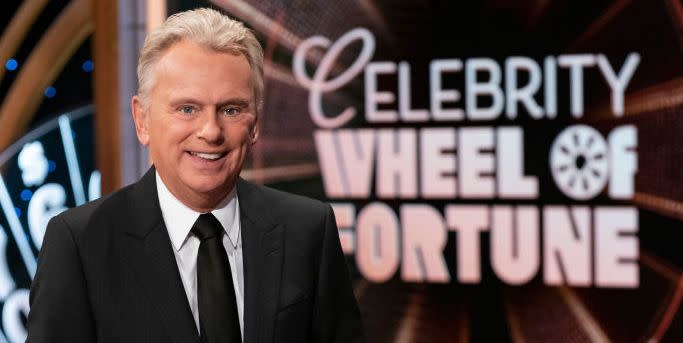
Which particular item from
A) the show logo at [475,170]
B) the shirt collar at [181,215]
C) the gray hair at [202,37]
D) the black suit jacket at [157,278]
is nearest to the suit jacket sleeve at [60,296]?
the black suit jacket at [157,278]

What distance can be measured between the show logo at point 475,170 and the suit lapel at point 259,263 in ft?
6.18

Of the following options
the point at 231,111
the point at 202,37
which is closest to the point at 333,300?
the point at 231,111

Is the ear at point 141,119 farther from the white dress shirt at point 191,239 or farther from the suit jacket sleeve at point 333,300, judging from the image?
the suit jacket sleeve at point 333,300

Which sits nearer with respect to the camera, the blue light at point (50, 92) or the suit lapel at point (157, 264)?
the suit lapel at point (157, 264)

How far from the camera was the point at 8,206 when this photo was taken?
362 centimetres

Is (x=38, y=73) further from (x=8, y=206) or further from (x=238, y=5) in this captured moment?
(x=238, y=5)

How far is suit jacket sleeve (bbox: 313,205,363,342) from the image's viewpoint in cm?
126

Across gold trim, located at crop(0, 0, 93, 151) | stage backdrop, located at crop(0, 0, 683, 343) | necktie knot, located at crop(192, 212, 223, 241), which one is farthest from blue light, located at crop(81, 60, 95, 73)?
necktie knot, located at crop(192, 212, 223, 241)

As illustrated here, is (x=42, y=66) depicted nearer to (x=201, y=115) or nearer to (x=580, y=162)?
(x=580, y=162)

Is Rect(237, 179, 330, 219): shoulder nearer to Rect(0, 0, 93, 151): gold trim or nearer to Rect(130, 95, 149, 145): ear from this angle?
Rect(130, 95, 149, 145): ear

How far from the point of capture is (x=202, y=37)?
1.11 metres

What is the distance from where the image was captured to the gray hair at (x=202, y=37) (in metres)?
1.11

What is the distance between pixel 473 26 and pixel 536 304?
3.49 ft

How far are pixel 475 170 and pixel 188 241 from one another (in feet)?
6.63
